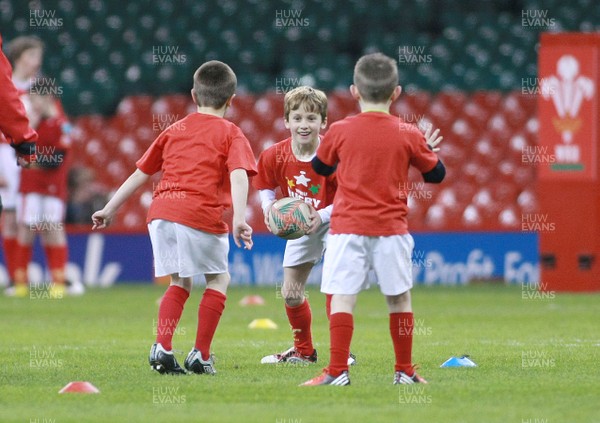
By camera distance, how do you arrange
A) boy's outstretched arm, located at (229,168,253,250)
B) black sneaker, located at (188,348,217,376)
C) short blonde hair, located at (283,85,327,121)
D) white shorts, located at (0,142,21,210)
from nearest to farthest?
boy's outstretched arm, located at (229,168,253,250)
black sneaker, located at (188,348,217,376)
short blonde hair, located at (283,85,327,121)
white shorts, located at (0,142,21,210)

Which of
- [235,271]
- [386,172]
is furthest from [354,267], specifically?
[235,271]

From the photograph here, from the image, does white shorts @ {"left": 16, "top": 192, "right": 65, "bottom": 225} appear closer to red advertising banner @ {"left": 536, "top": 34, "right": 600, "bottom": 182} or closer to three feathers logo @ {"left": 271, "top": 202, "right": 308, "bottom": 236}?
red advertising banner @ {"left": 536, "top": 34, "right": 600, "bottom": 182}

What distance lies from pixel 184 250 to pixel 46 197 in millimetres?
7732

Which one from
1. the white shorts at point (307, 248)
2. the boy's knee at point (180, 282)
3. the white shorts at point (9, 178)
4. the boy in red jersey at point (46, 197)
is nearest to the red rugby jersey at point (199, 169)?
the boy's knee at point (180, 282)

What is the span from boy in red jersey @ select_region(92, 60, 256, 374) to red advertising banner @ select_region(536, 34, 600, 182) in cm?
811

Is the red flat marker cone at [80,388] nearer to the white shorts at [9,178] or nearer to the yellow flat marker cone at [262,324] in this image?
the yellow flat marker cone at [262,324]

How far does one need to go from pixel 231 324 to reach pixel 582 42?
20.4 ft

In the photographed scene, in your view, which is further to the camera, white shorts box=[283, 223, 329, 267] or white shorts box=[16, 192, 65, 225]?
white shorts box=[16, 192, 65, 225]

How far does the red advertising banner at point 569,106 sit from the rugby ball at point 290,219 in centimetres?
774

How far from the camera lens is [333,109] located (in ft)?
60.1

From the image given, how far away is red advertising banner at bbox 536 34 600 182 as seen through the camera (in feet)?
47.2

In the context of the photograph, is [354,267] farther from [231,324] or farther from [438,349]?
[231,324]

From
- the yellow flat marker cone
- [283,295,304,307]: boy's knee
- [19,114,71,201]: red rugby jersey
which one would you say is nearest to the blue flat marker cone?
[283,295,304,307]: boy's knee

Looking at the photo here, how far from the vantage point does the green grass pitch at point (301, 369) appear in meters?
5.33
